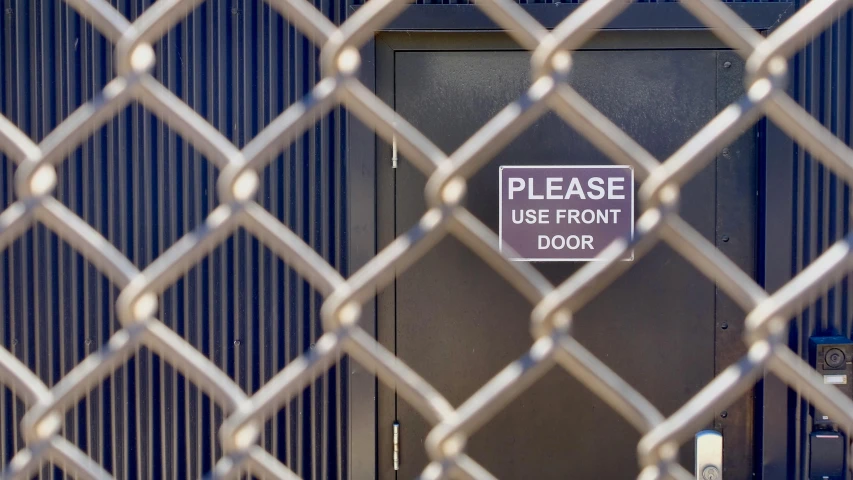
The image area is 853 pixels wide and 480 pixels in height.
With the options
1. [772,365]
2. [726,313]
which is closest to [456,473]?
[772,365]

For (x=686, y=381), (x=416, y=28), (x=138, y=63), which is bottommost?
(x=686, y=381)

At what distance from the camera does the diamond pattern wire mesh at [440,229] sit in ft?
2.46

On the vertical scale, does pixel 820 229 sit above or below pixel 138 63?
below

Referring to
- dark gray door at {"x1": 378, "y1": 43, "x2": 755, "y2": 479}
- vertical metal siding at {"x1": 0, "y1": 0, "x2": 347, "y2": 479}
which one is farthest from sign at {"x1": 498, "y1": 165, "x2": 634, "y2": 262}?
vertical metal siding at {"x1": 0, "y1": 0, "x2": 347, "y2": 479}

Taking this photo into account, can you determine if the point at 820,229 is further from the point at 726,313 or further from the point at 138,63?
the point at 138,63

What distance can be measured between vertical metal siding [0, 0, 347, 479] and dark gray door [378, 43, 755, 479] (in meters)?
0.36

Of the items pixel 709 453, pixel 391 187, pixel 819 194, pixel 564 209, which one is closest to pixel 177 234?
pixel 391 187

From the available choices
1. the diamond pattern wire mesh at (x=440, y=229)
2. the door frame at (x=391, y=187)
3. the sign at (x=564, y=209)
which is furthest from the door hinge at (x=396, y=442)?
the diamond pattern wire mesh at (x=440, y=229)

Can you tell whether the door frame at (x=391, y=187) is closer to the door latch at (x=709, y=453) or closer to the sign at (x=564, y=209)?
the door latch at (x=709, y=453)

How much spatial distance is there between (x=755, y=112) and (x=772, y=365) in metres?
0.30

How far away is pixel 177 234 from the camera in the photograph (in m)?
2.73

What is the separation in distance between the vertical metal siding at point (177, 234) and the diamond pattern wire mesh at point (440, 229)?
6.27 ft

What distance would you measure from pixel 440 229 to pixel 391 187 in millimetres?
1920

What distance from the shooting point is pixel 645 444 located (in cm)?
79
